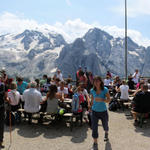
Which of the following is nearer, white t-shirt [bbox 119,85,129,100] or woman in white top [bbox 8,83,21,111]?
woman in white top [bbox 8,83,21,111]

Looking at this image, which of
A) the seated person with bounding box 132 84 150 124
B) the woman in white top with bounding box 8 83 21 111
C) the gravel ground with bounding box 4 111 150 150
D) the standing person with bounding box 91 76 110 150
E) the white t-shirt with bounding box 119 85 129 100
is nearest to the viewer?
the standing person with bounding box 91 76 110 150

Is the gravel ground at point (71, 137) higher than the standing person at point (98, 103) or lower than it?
lower

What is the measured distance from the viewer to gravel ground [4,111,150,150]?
5543 mm

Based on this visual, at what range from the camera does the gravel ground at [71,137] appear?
18.2 ft

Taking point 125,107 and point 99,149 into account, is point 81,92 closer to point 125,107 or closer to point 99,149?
point 99,149

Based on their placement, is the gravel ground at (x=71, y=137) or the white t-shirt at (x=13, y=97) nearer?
the gravel ground at (x=71, y=137)

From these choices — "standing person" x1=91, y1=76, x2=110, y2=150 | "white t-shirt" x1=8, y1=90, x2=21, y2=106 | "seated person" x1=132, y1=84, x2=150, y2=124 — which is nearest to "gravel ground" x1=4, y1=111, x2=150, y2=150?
"standing person" x1=91, y1=76, x2=110, y2=150

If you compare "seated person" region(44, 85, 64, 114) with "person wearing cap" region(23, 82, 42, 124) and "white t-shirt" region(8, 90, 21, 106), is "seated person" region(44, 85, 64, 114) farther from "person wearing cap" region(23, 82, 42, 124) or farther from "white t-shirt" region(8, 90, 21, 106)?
"white t-shirt" region(8, 90, 21, 106)

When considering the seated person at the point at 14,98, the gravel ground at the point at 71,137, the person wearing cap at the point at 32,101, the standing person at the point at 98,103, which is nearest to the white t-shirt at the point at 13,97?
the seated person at the point at 14,98

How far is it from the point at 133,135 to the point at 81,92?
2417 millimetres

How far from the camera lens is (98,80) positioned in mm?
5207

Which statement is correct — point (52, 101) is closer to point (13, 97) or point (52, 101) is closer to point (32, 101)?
point (32, 101)

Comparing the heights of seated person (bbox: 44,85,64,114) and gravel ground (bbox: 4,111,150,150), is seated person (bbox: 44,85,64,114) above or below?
above

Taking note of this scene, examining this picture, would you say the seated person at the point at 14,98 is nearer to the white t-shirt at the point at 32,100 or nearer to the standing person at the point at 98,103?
the white t-shirt at the point at 32,100
